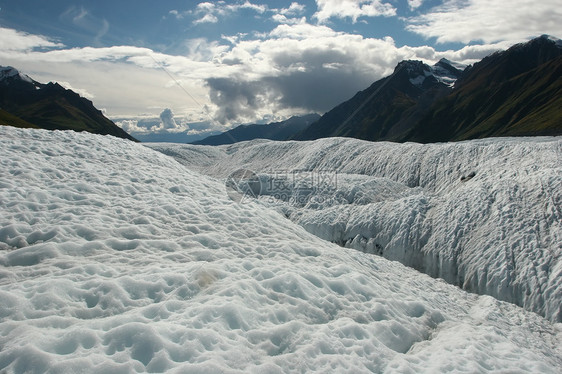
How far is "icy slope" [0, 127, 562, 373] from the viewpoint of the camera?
326 inches

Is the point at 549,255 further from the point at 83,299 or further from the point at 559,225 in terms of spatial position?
the point at 83,299

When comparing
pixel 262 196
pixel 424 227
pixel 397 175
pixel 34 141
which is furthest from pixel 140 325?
pixel 397 175

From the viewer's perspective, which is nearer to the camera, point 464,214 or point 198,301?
point 198,301

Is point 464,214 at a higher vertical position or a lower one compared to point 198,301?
lower

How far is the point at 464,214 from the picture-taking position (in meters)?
28.8

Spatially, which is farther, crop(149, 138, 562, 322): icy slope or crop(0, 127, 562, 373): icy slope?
crop(149, 138, 562, 322): icy slope

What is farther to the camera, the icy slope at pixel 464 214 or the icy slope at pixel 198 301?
the icy slope at pixel 464 214

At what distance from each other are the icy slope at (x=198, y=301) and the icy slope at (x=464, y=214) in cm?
376

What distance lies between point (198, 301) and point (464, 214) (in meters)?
25.3

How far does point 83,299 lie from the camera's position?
995 centimetres

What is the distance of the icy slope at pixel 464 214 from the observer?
22.3m

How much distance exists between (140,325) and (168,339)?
0.79 meters

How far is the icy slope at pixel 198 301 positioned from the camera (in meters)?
8.29

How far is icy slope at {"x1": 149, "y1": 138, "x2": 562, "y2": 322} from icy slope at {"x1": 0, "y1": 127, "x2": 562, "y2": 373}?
12.3ft
